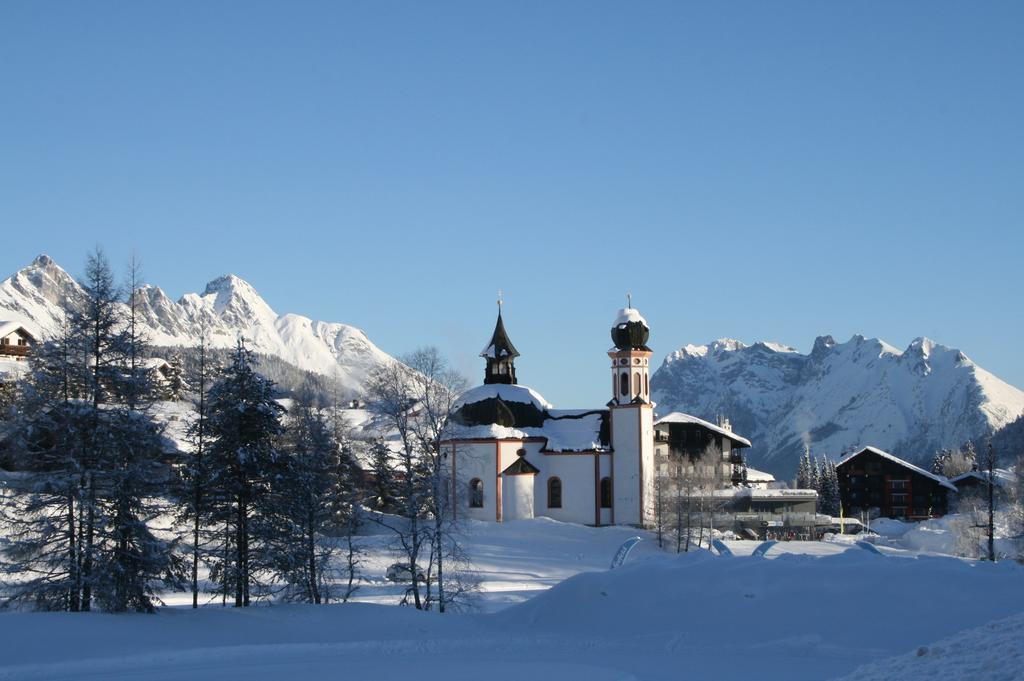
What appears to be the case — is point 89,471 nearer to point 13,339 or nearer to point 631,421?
point 631,421

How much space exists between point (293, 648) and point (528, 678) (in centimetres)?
618

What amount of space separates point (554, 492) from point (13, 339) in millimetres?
54524

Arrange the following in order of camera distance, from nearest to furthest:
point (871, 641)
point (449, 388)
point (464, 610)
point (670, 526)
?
point (871, 641) → point (449, 388) → point (464, 610) → point (670, 526)

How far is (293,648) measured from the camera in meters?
25.1

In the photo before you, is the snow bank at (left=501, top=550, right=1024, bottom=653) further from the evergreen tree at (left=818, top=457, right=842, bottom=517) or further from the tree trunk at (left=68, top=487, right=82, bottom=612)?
the evergreen tree at (left=818, top=457, right=842, bottom=517)

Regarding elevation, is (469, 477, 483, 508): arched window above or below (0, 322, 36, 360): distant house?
below

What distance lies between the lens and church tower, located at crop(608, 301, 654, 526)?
72.2m

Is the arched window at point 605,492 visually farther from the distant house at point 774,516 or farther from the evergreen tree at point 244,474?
the evergreen tree at point 244,474

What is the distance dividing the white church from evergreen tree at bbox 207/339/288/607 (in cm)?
3684

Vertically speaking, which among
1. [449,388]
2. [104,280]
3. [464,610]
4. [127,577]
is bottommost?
[464,610]

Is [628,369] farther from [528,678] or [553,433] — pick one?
[528,678]

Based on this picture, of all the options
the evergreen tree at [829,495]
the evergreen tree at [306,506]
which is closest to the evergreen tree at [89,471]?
the evergreen tree at [306,506]

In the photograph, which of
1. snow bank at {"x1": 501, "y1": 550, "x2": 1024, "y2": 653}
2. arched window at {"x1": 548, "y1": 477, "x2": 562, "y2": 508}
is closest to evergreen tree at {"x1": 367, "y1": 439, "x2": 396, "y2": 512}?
arched window at {"x1": 548, "y1": 477, "x2": 562, "y2": 508}

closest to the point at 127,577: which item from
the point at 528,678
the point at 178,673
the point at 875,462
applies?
the point at 178,673
